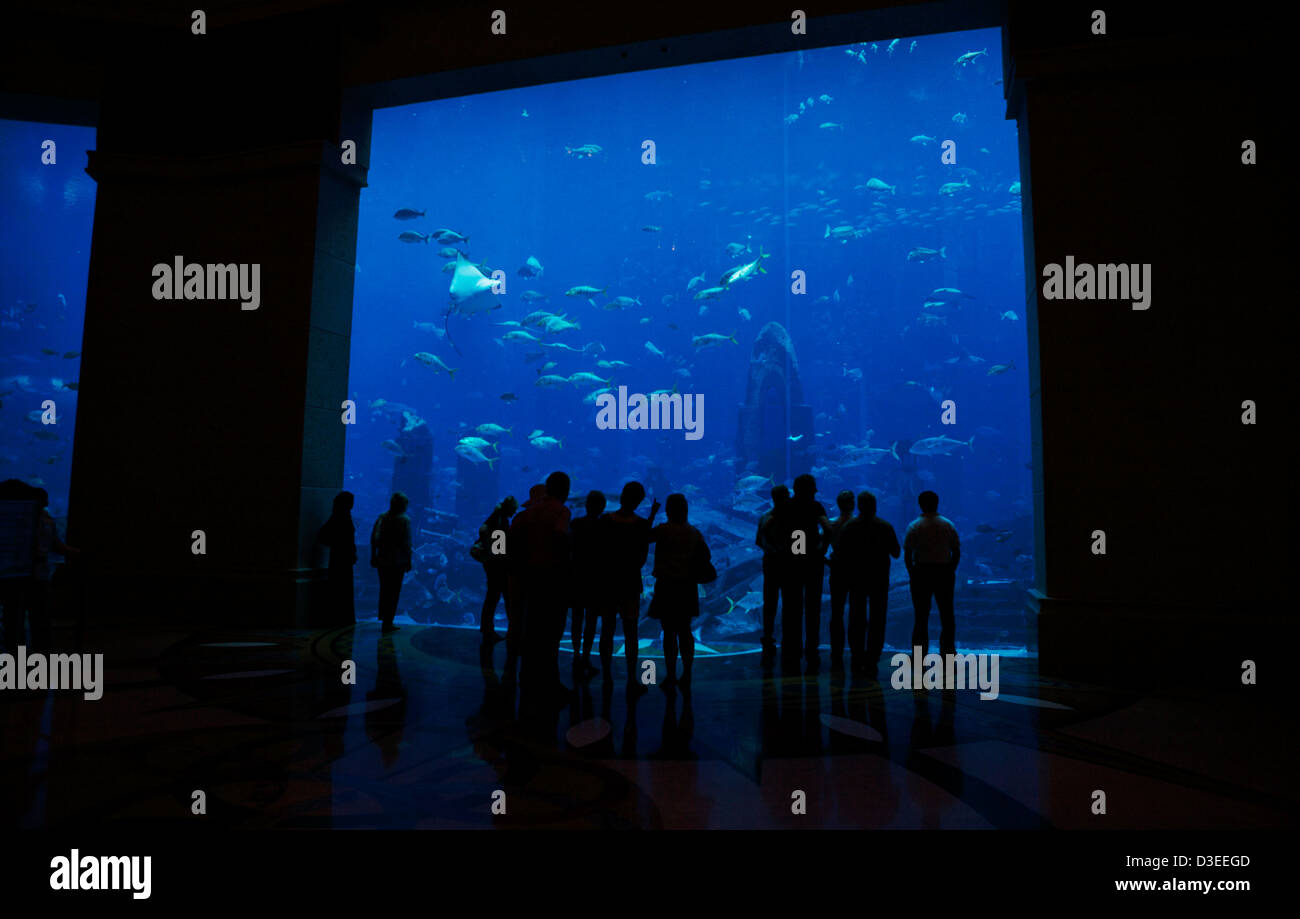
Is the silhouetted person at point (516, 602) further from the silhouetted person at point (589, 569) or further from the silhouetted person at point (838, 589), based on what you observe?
the silhouetted person at point (838, 589)

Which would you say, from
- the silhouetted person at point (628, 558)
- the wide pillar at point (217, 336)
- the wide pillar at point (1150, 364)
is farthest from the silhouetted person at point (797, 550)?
the wide pillar at point (217, 336)

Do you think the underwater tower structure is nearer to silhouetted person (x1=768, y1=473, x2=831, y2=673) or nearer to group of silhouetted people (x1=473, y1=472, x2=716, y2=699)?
silhouetted person (x1=768, y1=473, x2=831, y2=673)

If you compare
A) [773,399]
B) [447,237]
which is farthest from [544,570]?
[773,399]

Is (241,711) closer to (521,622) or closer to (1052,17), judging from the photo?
(521,622)

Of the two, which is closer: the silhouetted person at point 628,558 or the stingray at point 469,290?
the silhouetted person at point 628,558

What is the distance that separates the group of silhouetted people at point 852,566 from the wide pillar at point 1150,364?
38.5 inches

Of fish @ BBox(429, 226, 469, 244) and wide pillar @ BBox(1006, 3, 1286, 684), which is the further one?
fish @ BBox(429, 226, 469, 244)

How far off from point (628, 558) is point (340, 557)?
15.1 feet

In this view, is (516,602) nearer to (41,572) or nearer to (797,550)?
(797,550)

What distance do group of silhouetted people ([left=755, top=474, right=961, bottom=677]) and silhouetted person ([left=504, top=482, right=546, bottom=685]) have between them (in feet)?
7.49

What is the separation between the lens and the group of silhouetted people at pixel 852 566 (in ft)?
20.3

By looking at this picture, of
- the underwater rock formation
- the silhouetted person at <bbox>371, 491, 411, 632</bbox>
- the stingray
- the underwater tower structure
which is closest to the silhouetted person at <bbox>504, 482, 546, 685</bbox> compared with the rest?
the silhouetted person at <bbox>371, 491, 411, 632</bbox>

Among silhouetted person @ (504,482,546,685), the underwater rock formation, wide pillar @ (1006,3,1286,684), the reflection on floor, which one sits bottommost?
the reflection on floor

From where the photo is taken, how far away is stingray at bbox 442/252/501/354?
75.5 feet
